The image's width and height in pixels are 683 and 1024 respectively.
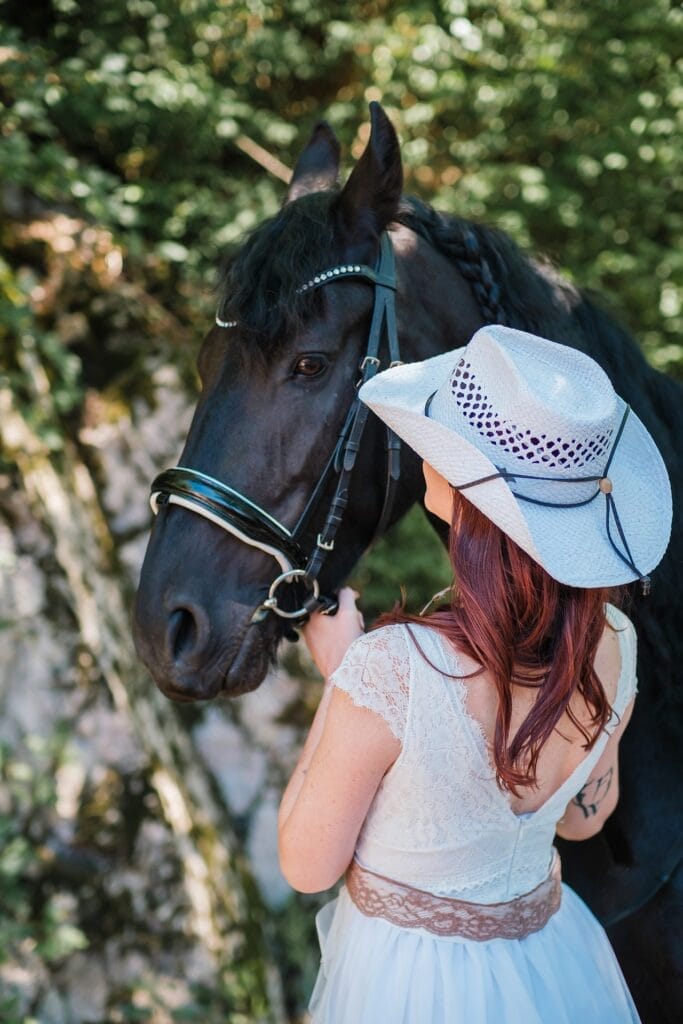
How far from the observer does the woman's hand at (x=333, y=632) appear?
2.04 metres

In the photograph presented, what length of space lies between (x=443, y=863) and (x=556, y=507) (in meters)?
0.73

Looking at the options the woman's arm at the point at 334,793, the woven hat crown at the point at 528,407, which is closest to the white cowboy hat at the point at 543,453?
the woven hat crown at the point at 528,407

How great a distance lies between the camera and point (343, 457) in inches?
84.6

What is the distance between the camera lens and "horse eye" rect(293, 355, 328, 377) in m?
2.12

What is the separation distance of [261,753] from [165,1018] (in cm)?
120

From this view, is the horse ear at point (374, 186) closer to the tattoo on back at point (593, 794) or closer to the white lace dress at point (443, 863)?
the white lace dress at point (443, 863)

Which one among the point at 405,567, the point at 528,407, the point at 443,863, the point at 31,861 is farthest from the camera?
the point at 405,567

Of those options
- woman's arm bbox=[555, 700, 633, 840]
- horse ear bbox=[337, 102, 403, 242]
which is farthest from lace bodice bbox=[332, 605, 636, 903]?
horse ear bbox=[337, 102, 403, 242]

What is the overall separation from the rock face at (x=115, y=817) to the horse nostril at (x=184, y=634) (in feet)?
5.24

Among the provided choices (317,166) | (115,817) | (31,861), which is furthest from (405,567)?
(317,166)

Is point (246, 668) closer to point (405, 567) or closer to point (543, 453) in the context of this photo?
point (543, 453)

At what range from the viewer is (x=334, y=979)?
177 centimetres

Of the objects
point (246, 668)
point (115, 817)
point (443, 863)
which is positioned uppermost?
point (443, 863)

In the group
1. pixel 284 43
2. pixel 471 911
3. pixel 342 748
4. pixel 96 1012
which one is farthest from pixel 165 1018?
pixel 284 43
